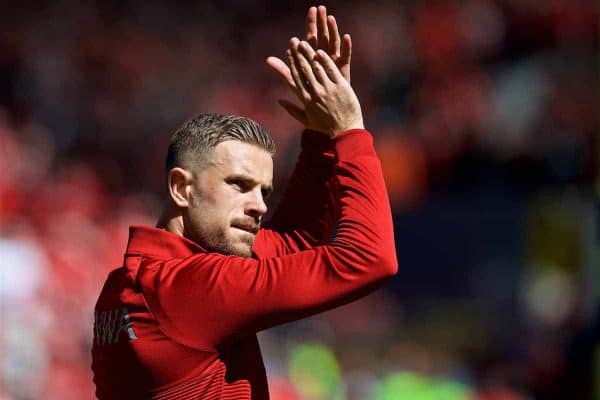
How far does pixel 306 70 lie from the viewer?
6.93ft

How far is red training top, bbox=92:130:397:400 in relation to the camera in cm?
200

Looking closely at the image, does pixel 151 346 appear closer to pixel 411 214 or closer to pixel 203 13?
pixel 411 214

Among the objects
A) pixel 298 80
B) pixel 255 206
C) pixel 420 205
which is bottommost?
pixel 420 205

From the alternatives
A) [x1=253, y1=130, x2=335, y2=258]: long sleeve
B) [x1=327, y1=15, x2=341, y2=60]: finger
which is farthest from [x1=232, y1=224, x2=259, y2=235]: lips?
[x1=327, y1=15, x2=341, y2=60]: finger

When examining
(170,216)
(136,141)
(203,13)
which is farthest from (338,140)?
(203,13)

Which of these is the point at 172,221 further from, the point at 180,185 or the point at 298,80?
the point at 298,80

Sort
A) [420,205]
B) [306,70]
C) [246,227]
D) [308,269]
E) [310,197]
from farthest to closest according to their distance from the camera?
[420,205] → [310,197] → [246,227] → [306,70] → [308,269]

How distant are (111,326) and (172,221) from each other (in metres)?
0.28

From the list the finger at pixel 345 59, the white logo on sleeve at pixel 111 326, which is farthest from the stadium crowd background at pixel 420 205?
the white logo on sleeve at pixel 111 326

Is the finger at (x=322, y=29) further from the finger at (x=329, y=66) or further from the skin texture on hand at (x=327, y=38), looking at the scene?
the finger at (x=329, y=66)

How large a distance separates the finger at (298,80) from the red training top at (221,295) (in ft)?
0.41

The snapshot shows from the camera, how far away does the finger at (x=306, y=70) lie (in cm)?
211

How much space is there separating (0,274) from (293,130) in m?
2.41

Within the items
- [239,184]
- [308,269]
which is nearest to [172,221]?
[239,184]
